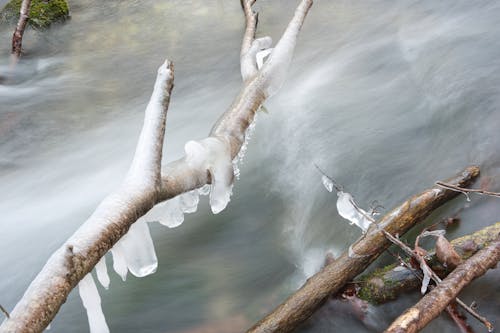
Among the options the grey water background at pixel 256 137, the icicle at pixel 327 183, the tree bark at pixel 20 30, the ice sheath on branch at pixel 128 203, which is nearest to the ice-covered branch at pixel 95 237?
the ice sheath on branch at pixel 128 203

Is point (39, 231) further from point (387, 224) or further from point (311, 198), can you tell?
point (387, 224)

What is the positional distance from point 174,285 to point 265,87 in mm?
1323

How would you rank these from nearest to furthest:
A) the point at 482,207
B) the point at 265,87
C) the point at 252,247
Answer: the point at 482,207 → the point at 265,87 → the point at 252,247

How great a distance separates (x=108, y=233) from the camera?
189 cm

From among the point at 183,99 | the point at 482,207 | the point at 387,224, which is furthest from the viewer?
the point at 183,99

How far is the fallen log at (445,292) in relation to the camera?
6.98 ft

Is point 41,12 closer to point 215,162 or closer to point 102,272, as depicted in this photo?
point 215,162

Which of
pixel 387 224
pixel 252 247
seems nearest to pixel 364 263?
pixel 387 224

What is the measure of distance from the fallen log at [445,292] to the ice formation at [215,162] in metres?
0.94

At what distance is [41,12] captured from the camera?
7.05 metres

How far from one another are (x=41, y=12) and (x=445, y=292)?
6413 mm

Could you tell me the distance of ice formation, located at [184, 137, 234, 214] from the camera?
8.06 ft

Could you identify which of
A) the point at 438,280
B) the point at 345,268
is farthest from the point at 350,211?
the point at 438,280

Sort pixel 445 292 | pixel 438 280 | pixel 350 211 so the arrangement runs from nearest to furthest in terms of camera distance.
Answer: pixel 445 292 < pixel 438 280 < pixel 350 211
